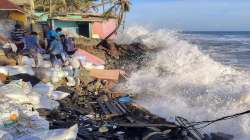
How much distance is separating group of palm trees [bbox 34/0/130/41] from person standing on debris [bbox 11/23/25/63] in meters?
5.49

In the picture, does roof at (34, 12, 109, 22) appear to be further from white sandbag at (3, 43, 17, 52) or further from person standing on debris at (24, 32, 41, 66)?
person standing on debris at (24, 32, 41, 66)

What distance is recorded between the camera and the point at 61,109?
32.4 feet

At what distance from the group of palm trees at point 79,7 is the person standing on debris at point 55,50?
861cm

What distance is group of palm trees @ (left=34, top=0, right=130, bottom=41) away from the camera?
2472 centimetres

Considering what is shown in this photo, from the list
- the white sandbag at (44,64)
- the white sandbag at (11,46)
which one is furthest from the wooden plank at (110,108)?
the white sandbag at (11,46)

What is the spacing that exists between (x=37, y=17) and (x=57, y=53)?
369 inches

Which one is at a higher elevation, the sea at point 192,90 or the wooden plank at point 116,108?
the wooden plank at point 116,108

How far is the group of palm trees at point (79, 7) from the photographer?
81.1 ft

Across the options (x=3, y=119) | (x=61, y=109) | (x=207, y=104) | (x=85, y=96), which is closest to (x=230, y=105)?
(x=207, y=104)

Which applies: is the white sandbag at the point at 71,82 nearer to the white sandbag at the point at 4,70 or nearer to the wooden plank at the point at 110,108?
the white sandbag at the point at 4,70

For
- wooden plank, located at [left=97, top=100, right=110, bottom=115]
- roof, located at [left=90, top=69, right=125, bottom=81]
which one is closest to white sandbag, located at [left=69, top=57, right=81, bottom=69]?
roof, located at [left=90, top=69, right=125, bottom=81]

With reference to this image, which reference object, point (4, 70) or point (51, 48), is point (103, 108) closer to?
point (4, 70)

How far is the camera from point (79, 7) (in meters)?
29.6

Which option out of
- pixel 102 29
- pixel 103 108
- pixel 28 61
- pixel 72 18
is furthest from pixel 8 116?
pixel 102 29
